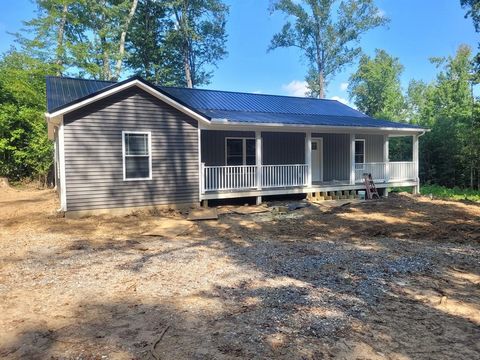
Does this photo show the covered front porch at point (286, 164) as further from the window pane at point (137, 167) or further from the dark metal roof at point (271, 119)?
the window pane at point (137, 167)

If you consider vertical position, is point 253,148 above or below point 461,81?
below

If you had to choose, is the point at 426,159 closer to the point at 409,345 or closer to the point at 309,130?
the point at 309,130

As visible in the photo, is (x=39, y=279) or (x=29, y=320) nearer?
(x=29, y=320)

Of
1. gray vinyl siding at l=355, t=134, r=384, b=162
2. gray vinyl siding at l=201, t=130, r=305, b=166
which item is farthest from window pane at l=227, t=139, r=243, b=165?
gray vinyl siding at l=355, t=134, r=384, b=162

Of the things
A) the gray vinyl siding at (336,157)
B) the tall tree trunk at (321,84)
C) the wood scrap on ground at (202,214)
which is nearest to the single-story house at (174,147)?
the gray vinyl siding at (336,157)

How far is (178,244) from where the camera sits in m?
7.99

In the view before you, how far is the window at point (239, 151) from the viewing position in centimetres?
1506

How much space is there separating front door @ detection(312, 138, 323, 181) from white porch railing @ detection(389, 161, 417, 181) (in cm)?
300

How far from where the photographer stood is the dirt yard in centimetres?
349

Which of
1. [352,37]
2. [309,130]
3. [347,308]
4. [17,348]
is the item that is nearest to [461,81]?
[352,37]

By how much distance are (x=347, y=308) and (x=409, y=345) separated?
36.1 inches

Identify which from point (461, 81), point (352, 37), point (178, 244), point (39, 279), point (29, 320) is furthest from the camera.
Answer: point (461, 81)

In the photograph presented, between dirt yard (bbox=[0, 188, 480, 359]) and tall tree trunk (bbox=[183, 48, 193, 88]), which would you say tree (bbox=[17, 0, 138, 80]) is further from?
dirt yard (bbox=[0, 188, 480, 359])

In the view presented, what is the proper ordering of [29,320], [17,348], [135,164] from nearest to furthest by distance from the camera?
[17,348] < [29,320] < [135,164]
